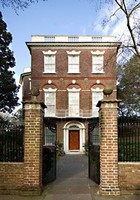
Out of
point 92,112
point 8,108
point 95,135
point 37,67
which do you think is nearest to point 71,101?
point 92,112

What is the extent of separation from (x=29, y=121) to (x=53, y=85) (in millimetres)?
27252

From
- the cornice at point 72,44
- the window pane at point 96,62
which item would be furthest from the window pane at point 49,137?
the cornice at point 72,44

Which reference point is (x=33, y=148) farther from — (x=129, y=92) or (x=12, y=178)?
(x=129, y=92)

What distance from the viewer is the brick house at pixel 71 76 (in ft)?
124

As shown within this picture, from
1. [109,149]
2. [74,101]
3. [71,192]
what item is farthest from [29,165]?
[74,101]

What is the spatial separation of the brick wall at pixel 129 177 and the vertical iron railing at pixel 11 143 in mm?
3248

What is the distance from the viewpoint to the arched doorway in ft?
122

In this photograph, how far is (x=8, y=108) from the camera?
31.5 meters

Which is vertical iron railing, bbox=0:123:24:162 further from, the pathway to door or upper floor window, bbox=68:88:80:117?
upper floor window, bbox=68:88:80:117

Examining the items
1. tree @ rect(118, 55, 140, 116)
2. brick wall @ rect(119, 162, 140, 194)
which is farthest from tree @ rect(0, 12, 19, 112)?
brick wall @ rect(119, 162, 140, 194)

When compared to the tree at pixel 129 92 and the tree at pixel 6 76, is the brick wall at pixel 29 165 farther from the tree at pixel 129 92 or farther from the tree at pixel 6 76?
the tree at pixel 129 92

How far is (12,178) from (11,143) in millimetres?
1156

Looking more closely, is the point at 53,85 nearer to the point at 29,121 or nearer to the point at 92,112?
the point at 92,112

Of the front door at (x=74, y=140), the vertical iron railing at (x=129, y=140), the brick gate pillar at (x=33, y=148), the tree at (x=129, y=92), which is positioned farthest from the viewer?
the tree at (x=129, y=92)
